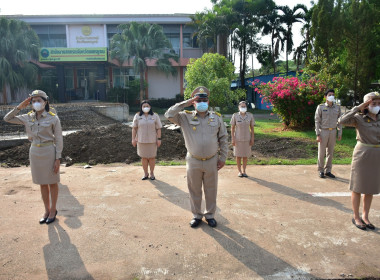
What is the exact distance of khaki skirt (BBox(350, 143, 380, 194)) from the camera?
373cm

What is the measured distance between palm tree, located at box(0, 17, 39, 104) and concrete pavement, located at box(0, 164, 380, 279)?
21.2 metres

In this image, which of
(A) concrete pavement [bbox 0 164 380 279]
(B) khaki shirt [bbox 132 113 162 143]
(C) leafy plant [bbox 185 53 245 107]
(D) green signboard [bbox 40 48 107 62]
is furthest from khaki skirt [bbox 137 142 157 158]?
(D) green signboard [bbox 40 48 107 62]

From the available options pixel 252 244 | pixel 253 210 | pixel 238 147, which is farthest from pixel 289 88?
pixel 252 244

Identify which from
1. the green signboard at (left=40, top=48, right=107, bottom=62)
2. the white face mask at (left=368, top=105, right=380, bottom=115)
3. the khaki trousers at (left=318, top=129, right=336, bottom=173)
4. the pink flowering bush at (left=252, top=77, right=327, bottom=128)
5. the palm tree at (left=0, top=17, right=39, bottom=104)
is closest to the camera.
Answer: the white face mask at (left=368, top=105, right=380, bottom=115)

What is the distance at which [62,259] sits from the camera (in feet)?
10.3

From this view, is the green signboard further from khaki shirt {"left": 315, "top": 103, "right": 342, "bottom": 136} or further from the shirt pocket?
the shirt pocket

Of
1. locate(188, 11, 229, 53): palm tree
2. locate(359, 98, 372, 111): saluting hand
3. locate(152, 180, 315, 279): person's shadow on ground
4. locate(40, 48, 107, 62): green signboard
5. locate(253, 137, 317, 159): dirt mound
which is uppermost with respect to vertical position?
locate(188, 11, 229, 53): palm tree

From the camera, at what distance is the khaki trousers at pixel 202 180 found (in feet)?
12.5

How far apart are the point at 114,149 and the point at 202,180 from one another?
5.64 metres

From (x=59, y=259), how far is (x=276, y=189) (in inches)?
151

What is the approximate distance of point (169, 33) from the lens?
31672mm

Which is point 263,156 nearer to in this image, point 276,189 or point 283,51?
point 276,189

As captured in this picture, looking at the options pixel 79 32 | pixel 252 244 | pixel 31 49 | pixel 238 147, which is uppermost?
pixel 79 32

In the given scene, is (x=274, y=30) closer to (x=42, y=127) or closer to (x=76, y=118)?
(x=76, y=118)
